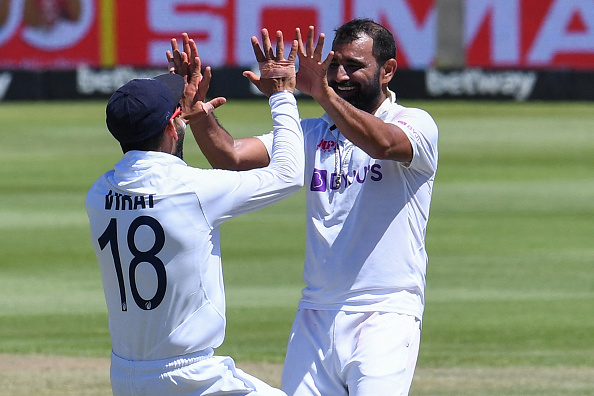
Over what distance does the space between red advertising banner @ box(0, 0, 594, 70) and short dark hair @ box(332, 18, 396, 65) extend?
2074 cm

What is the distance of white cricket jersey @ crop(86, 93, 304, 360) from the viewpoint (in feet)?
13.3

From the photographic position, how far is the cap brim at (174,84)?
4.32 meters

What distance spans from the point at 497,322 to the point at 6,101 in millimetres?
16747

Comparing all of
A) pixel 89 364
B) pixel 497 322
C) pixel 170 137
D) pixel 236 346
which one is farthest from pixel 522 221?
pixel 170 137

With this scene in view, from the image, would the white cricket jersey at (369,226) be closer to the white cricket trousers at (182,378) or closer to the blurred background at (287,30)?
the white cricket trousers at (182,378)

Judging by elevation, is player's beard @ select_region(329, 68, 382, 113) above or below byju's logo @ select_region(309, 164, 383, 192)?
above

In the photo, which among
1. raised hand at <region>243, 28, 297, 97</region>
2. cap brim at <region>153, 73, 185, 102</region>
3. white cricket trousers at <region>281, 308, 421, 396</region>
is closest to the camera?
cap brim at <region>153, 73, 185, 102</region>

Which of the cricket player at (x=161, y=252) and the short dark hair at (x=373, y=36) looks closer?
the cricket player at (x=161, y=252)

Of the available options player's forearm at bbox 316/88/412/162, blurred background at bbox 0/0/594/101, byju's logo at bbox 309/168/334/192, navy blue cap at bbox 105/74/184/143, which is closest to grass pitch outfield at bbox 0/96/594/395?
byju's logo at bbox 309/168/334/192

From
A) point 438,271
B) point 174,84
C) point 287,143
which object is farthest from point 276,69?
point 438,271

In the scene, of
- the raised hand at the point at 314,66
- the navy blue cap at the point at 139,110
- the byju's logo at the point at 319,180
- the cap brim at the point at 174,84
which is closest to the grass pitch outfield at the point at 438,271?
the byju's logo at the point at 319,180

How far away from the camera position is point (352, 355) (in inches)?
189

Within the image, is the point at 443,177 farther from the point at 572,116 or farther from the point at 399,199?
the point at 399,199

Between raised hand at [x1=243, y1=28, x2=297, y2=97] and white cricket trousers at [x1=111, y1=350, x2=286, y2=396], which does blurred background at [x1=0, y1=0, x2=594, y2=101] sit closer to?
raised hand at [x1=243, y1=28, x2=297, y2=97]
